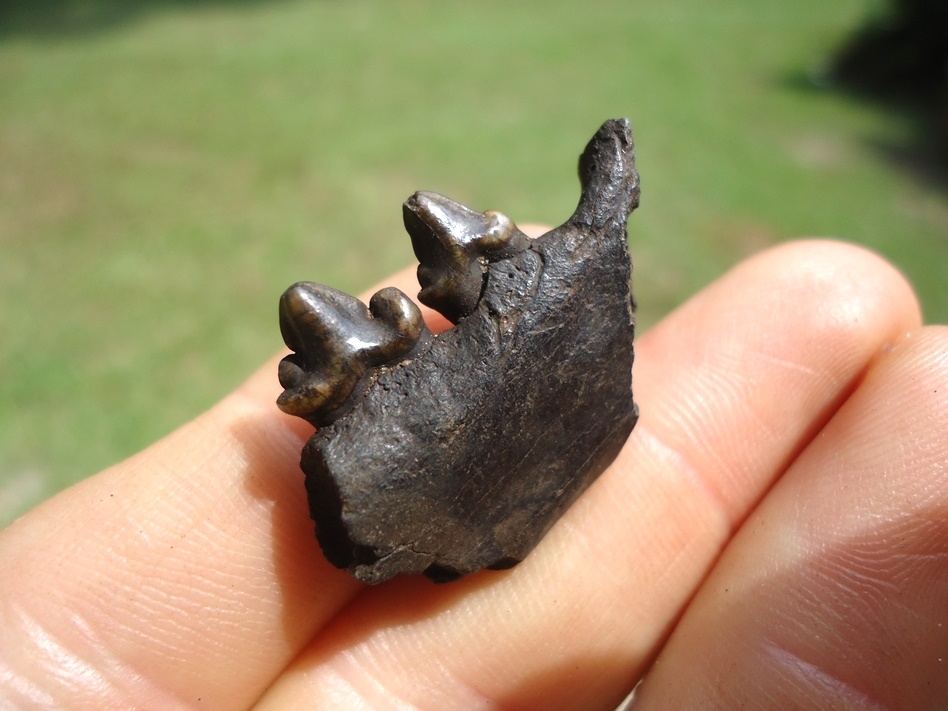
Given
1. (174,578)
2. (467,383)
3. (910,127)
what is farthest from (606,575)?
(910,127)

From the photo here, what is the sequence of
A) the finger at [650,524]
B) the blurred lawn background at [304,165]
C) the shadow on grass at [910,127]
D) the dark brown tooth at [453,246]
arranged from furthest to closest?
the shadow on grass at [910,127]
the blurred lawn background at [304,165]
the finger at [650,524]
the dark brown tooth at [453,246]

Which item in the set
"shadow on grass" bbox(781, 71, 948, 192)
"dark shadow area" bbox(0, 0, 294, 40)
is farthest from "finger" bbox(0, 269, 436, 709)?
"dark shadow area" bbox(0, 0, 294, 40)

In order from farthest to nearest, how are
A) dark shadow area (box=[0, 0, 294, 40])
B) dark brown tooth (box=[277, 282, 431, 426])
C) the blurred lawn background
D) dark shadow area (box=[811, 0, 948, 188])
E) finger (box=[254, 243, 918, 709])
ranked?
dark shadow area (box=[0, 0, 294, 40]) < dark shadow area (box=[811, 0, 948, 188]) < the blurred lawn background < finger (box=[254, 243, 918, 709]) < dark brown tooth (box=[277, 282, 431, 426])

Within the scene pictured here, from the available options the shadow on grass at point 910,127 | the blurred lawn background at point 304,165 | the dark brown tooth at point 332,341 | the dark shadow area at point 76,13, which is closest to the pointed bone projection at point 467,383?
the dark brown tooth at point 332,341

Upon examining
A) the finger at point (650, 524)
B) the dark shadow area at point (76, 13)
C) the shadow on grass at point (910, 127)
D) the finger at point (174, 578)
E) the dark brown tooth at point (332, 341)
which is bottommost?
the shadow on grass at point (910, 127)

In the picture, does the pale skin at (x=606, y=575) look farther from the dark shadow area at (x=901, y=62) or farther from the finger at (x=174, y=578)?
the dark shadow area at (x=901, y=62)

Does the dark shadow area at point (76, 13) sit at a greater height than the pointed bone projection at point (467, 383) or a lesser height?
greater

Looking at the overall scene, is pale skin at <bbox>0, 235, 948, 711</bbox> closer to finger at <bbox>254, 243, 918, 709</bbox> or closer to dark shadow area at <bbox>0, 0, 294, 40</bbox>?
finger at <bbox>254, 243, 918, 709</bbox>
